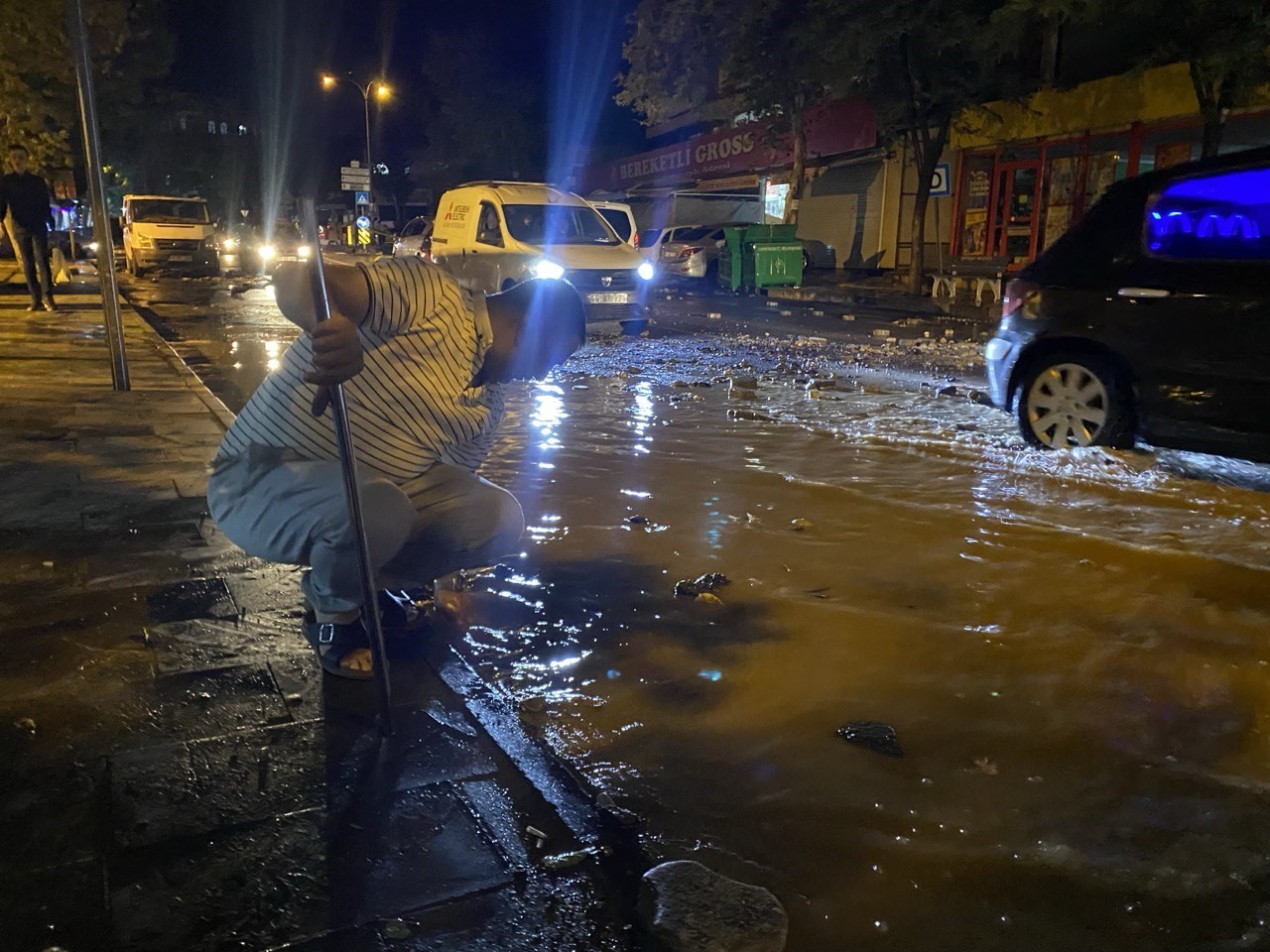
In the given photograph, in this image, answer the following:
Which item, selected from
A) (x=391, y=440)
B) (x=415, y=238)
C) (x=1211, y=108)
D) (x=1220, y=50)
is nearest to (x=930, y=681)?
(x=391, y=440)

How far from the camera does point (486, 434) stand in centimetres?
346

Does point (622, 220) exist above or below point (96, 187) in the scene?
above

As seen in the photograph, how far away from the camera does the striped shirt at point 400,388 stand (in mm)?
→ 2969

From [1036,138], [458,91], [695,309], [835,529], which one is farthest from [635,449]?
[458,91]

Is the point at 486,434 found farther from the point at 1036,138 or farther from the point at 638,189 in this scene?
the point at 638,189

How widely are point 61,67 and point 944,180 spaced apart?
20.1m

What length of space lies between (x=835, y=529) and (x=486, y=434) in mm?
2178

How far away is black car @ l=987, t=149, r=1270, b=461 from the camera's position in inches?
205

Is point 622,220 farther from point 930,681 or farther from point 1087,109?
point 930,681

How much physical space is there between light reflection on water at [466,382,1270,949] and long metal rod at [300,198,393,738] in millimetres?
517

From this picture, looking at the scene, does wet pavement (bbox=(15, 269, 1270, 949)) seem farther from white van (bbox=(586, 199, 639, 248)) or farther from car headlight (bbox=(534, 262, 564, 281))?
white van (bbox=(586, 199, 639, 248))

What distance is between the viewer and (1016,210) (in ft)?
77.6

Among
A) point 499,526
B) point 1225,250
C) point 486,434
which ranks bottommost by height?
point 499,526

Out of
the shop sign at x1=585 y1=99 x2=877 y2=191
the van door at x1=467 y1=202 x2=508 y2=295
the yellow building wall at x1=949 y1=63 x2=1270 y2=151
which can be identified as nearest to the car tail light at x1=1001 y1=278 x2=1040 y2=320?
the van door at x1=467 y1=202 x2=508 y2=295
